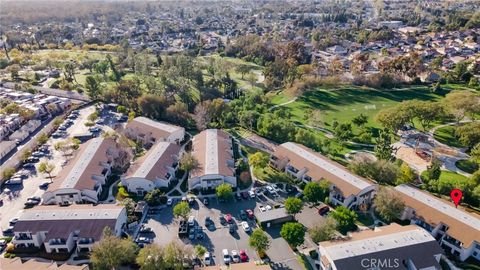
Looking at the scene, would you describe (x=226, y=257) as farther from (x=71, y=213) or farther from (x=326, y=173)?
(x=71, y=213)

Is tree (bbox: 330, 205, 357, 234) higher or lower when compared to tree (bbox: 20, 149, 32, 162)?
higher

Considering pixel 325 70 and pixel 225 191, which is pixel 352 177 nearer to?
pixel 225 191

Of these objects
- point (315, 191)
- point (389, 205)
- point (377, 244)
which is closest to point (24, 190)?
point (315, 191)

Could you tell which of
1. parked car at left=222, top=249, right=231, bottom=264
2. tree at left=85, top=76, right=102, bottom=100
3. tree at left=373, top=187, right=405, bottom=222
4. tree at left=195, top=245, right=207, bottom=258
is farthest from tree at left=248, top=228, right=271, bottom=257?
tree at left=85, top=76, right=102, bottom=100

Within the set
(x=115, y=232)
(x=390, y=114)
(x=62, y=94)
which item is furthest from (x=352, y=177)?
(x=62, y=94)

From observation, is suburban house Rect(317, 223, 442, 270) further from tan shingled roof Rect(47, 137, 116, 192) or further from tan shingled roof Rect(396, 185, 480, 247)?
tan shingled roof Rect(47, 137, 116, 192)
